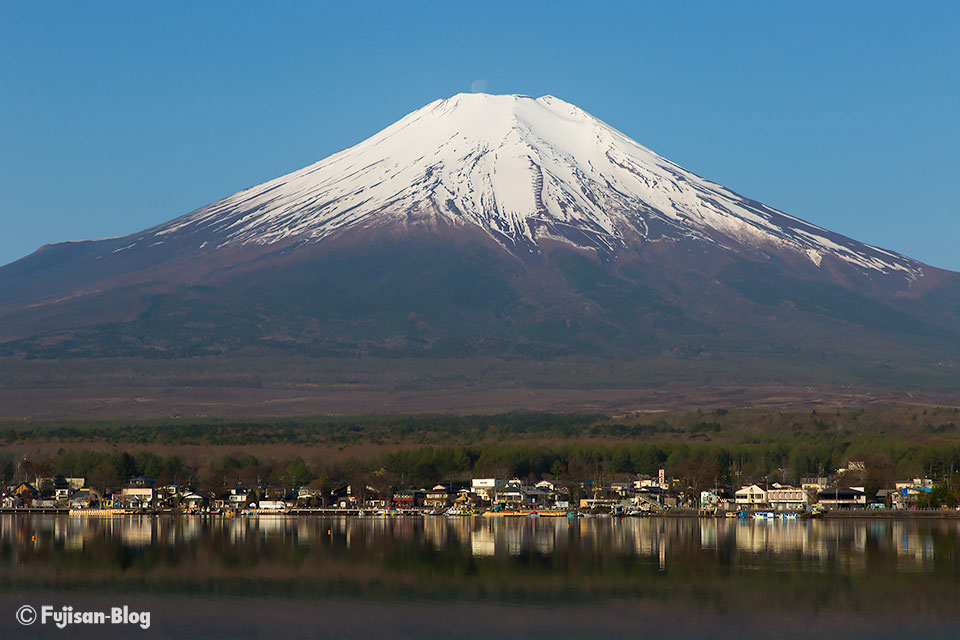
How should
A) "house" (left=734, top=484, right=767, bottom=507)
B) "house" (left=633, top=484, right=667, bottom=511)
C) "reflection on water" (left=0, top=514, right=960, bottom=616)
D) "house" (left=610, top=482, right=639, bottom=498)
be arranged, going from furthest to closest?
1. "house" (left=610, top=482, right=639, bottom=498)
2. "house" (left=734, top=484, right=767, bottom=507)
3. "house" (left=633, top=484, right=667, bottom=511)
4. "reflection on water" (left=0, top=514, right=960, bottom=616)

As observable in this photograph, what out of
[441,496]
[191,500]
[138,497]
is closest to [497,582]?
[191,500]

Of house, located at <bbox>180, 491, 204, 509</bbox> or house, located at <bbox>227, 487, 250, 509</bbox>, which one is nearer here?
house, located at <bbox>180, 491, 204, 509</bbox>

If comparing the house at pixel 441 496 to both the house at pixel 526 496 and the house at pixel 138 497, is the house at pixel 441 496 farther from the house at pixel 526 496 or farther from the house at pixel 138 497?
the house at pixel 138 497

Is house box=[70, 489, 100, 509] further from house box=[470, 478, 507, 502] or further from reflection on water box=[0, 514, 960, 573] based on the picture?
house box=[470, 478, 507, 502]

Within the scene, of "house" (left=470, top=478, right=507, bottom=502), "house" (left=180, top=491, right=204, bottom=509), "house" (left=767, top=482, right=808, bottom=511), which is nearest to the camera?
"house" (left=767, top=482, right=808, bottom=511)

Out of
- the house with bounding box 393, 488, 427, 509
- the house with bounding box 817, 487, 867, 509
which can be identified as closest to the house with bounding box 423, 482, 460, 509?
the house with bounding box 393, 488, 427, 509

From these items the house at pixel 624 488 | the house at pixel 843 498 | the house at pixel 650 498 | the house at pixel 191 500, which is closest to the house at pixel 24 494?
the house at pixel 191 500
